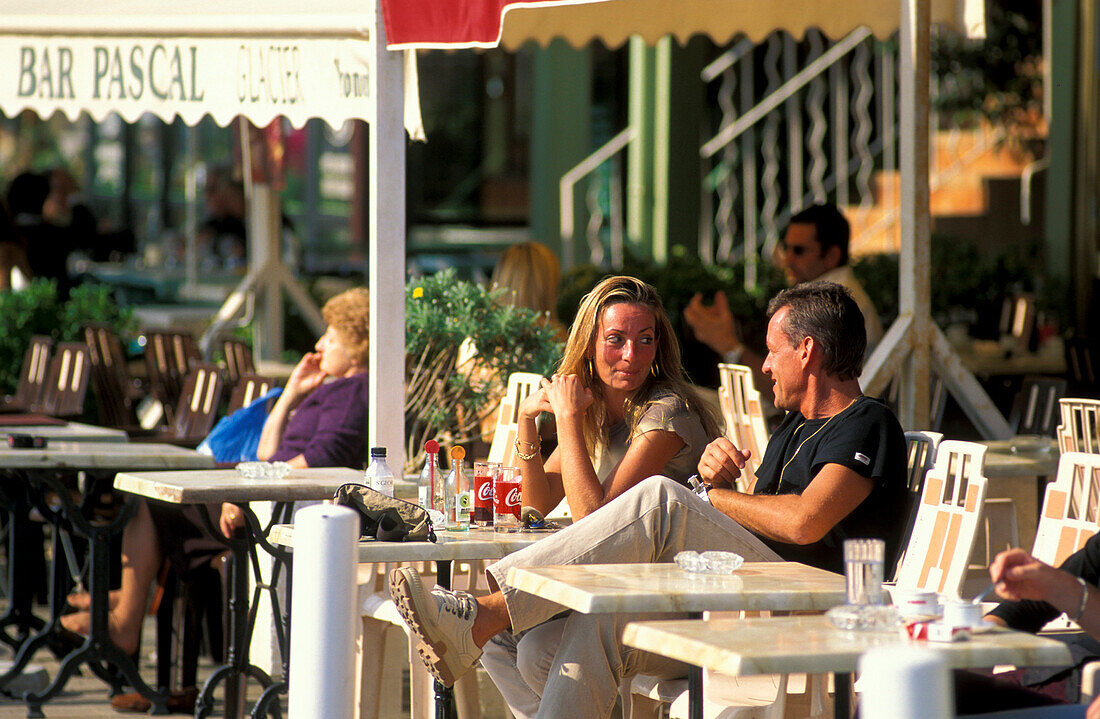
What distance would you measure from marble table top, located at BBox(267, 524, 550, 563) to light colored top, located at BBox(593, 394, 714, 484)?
0.47m

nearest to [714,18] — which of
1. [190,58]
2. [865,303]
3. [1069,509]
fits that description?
[865,303]

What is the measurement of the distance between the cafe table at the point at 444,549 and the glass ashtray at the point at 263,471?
0.79 meters

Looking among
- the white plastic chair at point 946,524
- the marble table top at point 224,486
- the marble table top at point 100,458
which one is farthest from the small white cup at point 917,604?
the marble table top at point 100,458

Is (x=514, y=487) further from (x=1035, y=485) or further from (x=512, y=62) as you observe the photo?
(x=512, y=62)

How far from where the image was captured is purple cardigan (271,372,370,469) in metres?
5.29

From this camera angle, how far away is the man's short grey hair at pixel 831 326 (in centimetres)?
384

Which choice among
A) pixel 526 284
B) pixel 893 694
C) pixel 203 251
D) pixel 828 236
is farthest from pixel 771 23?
pixel 203 251

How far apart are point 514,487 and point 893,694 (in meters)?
1.94

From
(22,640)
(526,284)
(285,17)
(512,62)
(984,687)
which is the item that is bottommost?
(22,640)

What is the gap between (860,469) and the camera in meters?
3.60

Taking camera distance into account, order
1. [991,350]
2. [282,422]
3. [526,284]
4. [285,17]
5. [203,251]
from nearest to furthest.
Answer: [285,17], [282,422], [526,284], [991,350], [203,251]

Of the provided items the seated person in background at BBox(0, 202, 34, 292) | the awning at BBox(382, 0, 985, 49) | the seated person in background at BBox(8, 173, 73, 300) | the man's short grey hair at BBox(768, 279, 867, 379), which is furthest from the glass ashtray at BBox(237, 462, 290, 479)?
the seated person in background at BBox(8, 173, 73, 300)

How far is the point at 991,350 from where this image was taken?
9.11 m

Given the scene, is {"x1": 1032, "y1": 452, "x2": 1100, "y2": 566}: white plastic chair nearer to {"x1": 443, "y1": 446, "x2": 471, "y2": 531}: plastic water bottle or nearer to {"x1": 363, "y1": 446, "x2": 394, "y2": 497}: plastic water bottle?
{"x1": 443, "y1": 446, "x2": 471, "y2": 531}: plastic water bottle
